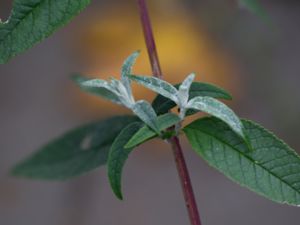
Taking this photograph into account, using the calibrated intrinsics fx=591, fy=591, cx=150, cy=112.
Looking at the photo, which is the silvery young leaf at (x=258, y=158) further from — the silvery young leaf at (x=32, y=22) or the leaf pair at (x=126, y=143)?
the silvery young leaf at (x=32, y=22)

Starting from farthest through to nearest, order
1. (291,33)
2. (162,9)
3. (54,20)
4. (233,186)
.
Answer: (291,33)
(162,9)
(233,186)
(54,20)

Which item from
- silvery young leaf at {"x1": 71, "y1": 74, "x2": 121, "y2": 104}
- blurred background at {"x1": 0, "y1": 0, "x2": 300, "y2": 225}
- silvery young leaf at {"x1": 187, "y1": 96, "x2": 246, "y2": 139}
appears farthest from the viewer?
blurred background at {"x1": 0, "y1": 0, "x2": 300, "y2": 225}

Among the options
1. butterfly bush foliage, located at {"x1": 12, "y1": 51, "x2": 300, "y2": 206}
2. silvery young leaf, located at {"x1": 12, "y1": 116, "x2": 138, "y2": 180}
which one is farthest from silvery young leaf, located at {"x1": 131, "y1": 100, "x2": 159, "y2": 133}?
silvery young leaf, located at {"x1": 12, "y1": 116, "x2": 138, "y2": 180}

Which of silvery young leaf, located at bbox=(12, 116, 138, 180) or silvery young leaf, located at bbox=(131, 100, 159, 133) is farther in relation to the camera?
silvery young leaf, located at bbox=(12, 116, 138, 180)

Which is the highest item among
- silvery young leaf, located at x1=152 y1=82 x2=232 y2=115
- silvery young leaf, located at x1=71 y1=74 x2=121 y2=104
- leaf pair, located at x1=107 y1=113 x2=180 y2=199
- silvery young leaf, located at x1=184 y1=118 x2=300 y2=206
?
silvery young leaf, located at x1=71 y1=74 x2=121 y2=104

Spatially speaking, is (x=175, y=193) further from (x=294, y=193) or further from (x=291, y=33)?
(x=294, y=193)

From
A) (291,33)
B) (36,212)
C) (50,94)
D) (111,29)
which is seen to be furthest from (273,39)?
(36,212)

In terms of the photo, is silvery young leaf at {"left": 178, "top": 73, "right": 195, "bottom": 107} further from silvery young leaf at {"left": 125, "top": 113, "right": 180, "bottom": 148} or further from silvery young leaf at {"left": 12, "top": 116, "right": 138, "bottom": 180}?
silvery young leaf at {"left": 12, "top": 116, "right": 138, "bottom": 180}

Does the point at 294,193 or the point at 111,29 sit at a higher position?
the point at 111,29
